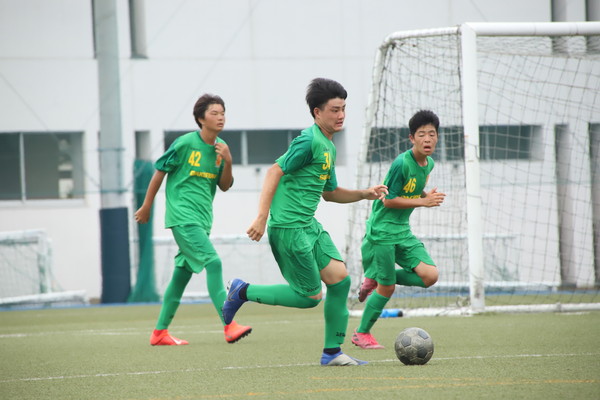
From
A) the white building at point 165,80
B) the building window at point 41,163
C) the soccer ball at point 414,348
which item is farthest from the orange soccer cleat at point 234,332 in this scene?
the building window at point 41,163

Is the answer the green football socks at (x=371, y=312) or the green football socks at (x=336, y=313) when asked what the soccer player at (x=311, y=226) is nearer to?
the green football socks at (x=336, y=313)

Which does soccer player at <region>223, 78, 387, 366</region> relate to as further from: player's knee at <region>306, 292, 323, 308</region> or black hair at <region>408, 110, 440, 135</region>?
black hair at <region>408, 110, 440, 135</region>

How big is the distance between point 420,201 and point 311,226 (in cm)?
131

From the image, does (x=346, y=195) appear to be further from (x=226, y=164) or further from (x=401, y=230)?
(x=226, y=164)

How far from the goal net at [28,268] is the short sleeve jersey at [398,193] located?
9473 mm

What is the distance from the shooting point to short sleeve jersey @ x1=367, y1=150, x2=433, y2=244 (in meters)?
6.96

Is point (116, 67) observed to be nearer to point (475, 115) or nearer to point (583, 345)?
point (475, 115)

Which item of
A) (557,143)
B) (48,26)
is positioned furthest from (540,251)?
(48,26)

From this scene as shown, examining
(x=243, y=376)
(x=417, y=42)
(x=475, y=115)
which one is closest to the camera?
(x=243, y=376)

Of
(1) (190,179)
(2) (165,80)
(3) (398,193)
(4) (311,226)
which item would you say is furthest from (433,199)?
(2) (165,80)

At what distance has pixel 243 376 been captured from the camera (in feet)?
17.0

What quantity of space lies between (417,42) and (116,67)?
288 inches

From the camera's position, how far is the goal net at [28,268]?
616 inches

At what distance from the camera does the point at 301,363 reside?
578 centimetres
